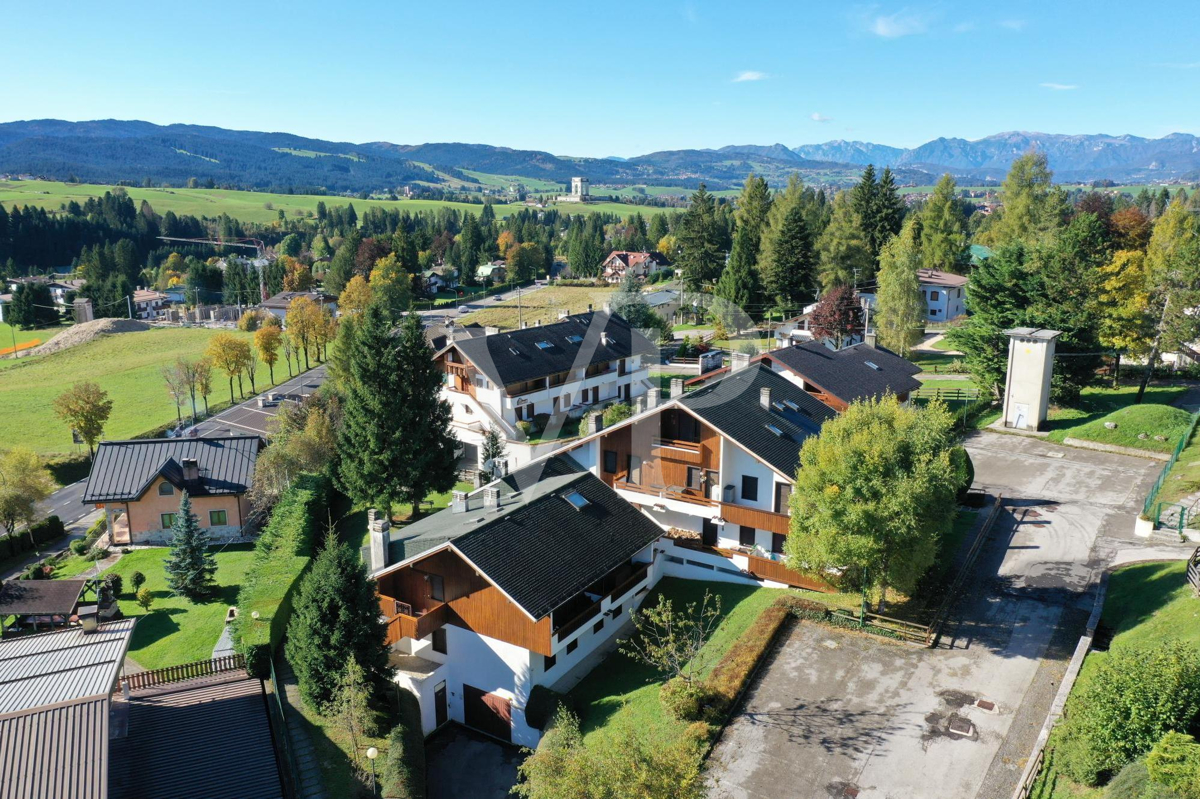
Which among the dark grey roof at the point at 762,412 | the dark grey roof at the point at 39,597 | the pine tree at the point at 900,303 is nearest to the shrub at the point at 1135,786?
the dark grey roof at the point at 762,412

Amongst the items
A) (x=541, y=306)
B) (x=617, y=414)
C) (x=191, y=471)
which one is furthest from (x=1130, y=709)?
(x=541, y=306)

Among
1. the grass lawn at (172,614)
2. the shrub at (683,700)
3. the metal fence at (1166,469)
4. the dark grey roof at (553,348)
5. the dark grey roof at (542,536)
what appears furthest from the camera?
the dark grey roof at (553,348)

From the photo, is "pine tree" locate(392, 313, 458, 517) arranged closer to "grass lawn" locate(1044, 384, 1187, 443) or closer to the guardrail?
the guardrail

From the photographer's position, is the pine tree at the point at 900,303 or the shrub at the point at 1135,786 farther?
the pine tree at the point at 900,303

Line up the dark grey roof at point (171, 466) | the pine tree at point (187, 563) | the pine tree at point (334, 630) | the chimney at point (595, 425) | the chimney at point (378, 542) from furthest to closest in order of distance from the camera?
the dark grey roof at point (171, 466) → the chimney at point (595, 425) → the pine tree at point (187, 563) → the chimney at point (378, 542) → the pine tree at point (334, 630)

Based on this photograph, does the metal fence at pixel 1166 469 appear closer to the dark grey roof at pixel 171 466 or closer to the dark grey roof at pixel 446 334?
the dark grey roof at pixel 446 334

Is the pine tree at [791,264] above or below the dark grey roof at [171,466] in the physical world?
above

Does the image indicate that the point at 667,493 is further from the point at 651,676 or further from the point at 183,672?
the point at 183,672
